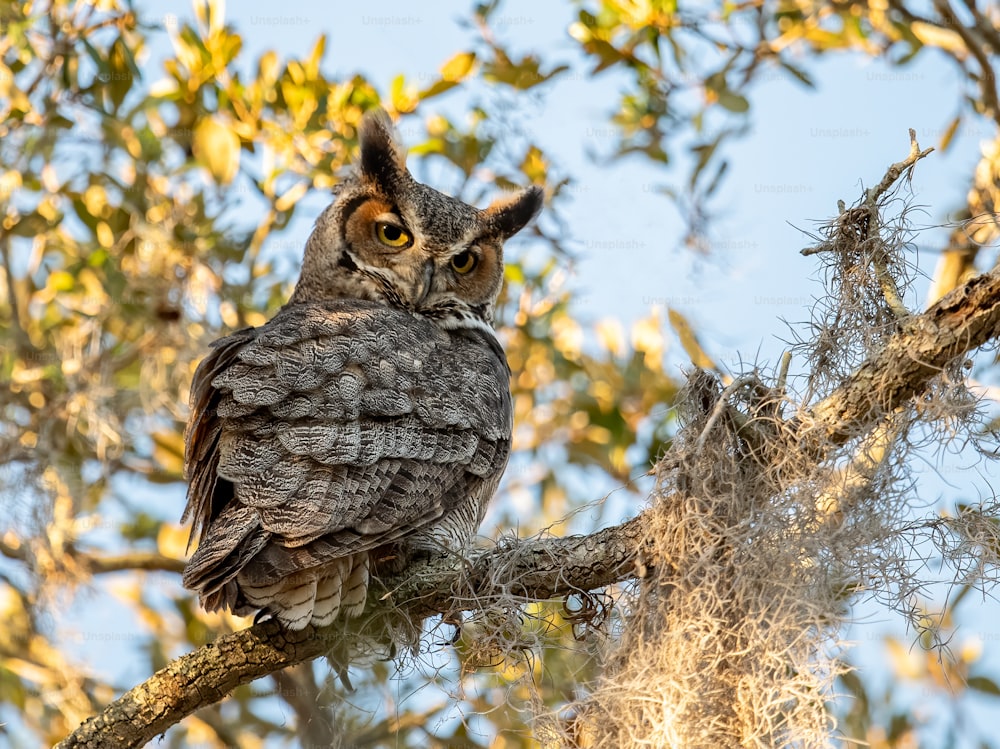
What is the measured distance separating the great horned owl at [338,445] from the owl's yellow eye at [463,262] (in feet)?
0.31

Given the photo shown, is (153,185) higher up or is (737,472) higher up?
(153,185)

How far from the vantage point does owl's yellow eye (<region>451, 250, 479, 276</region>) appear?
12.8 feet

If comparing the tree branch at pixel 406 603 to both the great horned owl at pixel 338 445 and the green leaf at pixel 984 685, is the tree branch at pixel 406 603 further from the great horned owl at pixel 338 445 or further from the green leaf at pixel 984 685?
the green leaf at pixel 984 685

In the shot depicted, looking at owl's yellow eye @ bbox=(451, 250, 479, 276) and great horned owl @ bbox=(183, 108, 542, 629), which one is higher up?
owl's yellow eye @ bbox=(451, 250, 479, 276)

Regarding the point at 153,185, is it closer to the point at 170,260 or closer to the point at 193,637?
the point at 170,260

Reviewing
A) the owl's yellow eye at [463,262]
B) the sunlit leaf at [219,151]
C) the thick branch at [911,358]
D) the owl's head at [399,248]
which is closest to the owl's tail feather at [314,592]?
the thick branch at [911,358]

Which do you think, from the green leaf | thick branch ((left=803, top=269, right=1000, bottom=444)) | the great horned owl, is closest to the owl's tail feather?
the great horned owl

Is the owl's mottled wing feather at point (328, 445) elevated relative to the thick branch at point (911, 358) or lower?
elevated

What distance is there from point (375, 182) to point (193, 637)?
238 centimetres

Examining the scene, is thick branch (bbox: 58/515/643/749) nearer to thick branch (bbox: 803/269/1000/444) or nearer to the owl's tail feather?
the owl's tail feather

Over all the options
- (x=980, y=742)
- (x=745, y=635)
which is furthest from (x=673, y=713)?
(x=980, y=742)

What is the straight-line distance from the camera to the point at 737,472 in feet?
8.27

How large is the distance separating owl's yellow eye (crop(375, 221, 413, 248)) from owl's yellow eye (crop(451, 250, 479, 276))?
173 millimetres

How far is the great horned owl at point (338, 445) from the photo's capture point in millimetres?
2551
